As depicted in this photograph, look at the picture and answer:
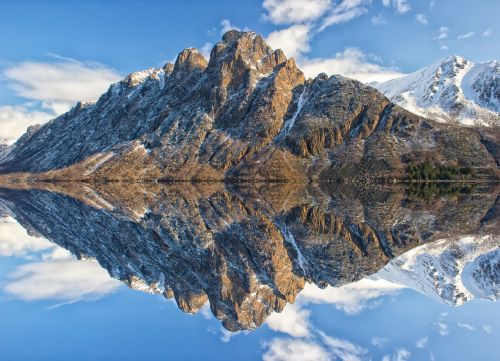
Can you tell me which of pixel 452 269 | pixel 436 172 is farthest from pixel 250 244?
pixel 436 172

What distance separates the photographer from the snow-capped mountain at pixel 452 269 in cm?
4019

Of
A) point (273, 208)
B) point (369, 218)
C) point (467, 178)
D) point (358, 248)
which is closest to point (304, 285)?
point (358, 248)

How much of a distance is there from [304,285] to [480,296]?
14926 millimetres

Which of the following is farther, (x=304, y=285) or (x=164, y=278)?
(x=164, y=278)

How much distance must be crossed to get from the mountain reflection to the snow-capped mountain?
1.72ft

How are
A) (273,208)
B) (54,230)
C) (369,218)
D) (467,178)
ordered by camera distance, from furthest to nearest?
1. (467,178)
2. (273,208)
3. (54,230)
4. (369,218)

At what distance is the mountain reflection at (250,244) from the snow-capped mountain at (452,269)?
52cm

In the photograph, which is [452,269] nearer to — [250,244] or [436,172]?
[250,244]

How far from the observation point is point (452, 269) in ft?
155

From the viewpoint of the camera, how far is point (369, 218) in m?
65.3

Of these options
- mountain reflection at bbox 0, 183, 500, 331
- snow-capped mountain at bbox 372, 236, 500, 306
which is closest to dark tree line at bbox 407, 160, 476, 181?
mountain reflection at bbox 0, 183, 500, 331

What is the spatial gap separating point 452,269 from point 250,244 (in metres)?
21.7

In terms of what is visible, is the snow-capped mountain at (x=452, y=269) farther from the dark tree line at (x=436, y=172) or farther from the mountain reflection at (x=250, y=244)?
the dark tree line at (x=436, y=172)

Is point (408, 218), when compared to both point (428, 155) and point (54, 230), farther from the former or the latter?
point (428, 155)
